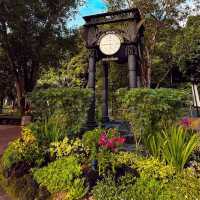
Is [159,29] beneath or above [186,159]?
above

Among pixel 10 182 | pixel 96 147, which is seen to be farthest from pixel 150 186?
pixel 10 182

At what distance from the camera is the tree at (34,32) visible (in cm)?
1364

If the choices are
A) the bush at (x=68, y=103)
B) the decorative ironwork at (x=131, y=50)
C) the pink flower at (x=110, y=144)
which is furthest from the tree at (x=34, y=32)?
the pink flower at (x=110, y=144)

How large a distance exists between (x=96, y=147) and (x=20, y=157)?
1.75 metres

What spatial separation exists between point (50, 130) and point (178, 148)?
280 cm

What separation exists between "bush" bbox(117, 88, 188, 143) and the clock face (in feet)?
15.8

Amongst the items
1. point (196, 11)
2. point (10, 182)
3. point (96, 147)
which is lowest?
point (10, 182)

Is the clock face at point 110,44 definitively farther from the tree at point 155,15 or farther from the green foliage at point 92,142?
the tree at point 155,15

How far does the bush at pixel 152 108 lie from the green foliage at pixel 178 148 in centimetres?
56

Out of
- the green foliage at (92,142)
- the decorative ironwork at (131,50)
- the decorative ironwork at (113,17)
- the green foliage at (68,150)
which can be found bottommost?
the green foliage at (68,150)

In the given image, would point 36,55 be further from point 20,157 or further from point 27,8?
point 20,157

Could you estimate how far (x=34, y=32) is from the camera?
15.2m

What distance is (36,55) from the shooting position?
49.4 ft

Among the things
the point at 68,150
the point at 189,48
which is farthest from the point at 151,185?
the point at 189,48
